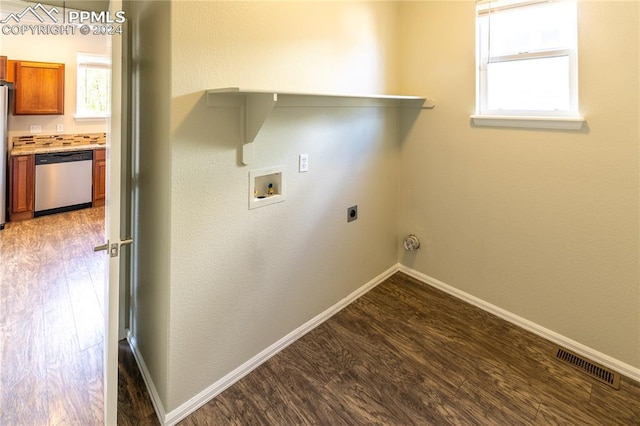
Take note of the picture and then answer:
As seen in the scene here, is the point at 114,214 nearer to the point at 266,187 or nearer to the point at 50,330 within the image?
the point at 266,187

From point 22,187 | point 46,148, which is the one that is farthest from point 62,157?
point 22,187

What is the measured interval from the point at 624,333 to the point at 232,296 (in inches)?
91.4

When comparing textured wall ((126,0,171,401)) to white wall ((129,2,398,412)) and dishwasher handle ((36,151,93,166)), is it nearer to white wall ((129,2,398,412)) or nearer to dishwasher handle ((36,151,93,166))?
white wall ((129,2,398,412))

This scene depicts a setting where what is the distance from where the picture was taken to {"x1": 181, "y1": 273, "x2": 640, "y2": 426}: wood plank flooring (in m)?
1.76

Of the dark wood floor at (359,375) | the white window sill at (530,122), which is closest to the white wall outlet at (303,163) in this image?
the dark wood floor at (359,375)

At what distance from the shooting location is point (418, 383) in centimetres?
197

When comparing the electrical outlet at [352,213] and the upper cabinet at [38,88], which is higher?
the upper cabinet at [38,88]

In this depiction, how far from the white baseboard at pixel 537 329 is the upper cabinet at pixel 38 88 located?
5746 mm

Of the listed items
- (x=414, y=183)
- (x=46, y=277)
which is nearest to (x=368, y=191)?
(x=414, y=183)

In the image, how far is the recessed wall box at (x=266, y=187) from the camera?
1897mm

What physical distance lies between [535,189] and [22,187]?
20.2 ft

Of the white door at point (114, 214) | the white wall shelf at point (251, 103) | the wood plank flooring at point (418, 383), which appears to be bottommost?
the wood plank flooring at point (418, 383)

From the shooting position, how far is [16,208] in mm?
4828

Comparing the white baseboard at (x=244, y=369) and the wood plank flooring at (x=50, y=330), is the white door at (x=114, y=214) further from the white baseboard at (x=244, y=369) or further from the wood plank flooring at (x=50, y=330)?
the wood plank flooring at (x=50, y=330)
